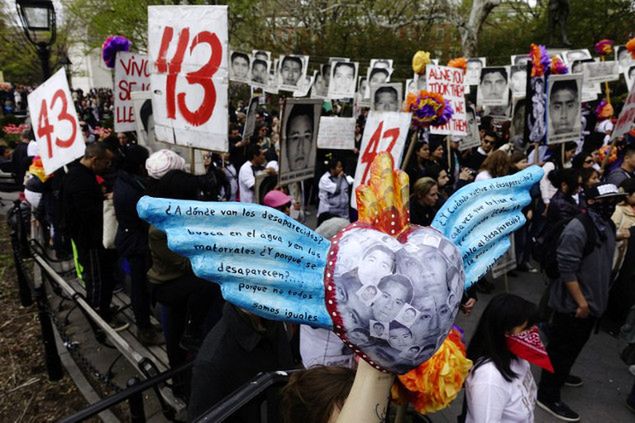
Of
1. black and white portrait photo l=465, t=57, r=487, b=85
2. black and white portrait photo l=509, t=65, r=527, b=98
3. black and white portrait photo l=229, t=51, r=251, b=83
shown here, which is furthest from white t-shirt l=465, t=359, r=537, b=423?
black and white portrait photo l=465, t=57, r=487, b=85

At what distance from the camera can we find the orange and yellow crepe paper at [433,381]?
54.0 inches

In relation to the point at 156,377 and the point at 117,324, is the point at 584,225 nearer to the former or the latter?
the point at 156,377

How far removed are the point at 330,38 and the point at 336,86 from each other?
13943 mm

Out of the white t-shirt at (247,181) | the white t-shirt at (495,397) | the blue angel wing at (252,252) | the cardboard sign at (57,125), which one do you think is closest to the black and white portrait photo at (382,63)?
the white t-shirt at (247,181)

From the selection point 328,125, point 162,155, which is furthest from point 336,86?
point 162,155

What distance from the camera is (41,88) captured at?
4.52 m

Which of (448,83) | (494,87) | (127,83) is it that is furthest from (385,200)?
(494,87)

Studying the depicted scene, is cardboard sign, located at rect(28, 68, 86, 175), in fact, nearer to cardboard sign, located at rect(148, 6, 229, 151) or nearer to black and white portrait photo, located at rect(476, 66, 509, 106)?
cardboard sign, located at rect(148, 6, 229, 151)

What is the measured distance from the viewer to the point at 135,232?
381 centimetres

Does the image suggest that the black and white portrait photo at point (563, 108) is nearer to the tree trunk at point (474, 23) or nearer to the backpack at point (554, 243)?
the backpack at point (554, 243)

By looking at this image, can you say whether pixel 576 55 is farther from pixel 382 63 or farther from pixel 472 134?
pixel 472 134

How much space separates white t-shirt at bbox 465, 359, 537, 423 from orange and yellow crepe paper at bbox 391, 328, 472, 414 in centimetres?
70

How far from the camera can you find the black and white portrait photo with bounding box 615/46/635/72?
1042cm

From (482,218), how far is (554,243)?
2624 mm
